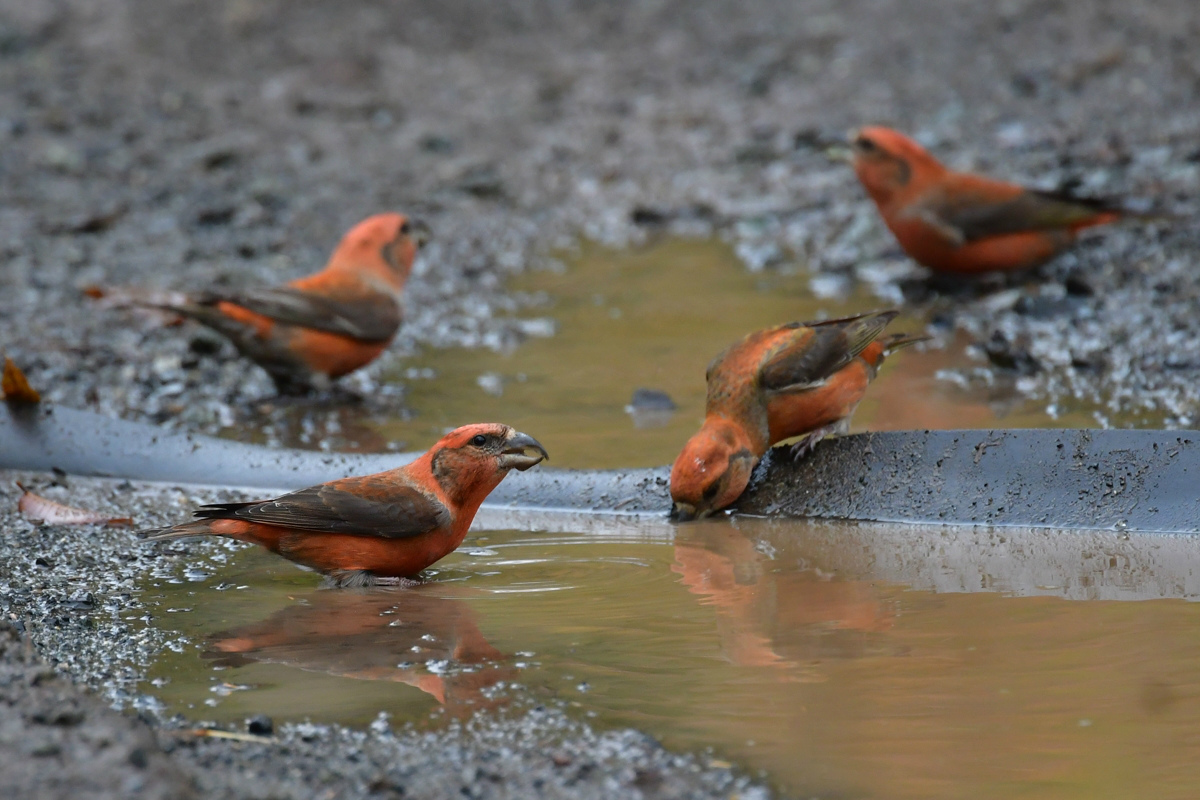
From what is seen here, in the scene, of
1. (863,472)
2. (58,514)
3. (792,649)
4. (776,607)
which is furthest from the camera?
(863,472)

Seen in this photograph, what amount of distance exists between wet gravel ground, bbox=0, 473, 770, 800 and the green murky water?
3.9 inches

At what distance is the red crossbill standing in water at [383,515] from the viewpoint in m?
4.55

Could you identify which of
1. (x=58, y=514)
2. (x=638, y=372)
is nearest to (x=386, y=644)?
(x=58, y=514)

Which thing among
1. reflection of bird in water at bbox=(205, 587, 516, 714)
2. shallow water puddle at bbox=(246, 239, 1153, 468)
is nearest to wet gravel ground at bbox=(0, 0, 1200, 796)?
shallow water puddle at bbox=(246, 239, 1153, 468)

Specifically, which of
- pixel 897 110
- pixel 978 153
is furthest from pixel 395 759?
pixel 897 110

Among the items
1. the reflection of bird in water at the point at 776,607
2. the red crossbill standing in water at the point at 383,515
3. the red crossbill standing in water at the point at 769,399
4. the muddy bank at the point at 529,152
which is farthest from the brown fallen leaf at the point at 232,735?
the muddy bank at the point at 529,152

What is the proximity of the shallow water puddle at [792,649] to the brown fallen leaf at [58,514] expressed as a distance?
551mm

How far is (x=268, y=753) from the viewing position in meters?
3.04

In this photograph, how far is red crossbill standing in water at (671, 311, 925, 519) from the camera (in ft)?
16.6

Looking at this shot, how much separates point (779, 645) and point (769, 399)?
178 cm

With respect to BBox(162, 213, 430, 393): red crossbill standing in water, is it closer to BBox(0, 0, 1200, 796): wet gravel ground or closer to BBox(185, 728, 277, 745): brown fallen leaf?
BBox(0, 0, 1200, 796): wet gravel ground

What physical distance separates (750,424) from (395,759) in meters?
2.66

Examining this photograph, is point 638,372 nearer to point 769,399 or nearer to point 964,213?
point 769,399

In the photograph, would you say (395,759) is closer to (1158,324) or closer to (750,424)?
(750,424)
